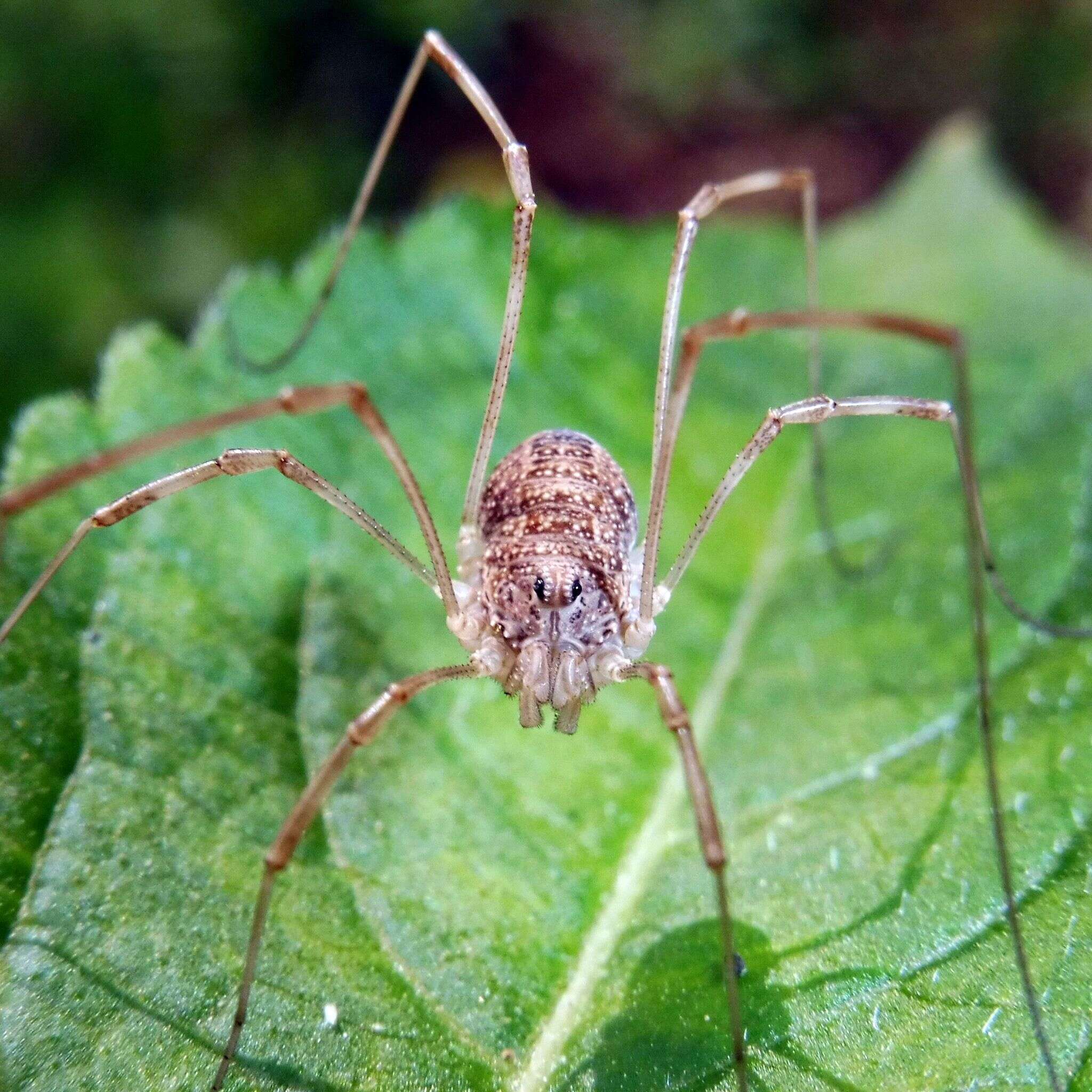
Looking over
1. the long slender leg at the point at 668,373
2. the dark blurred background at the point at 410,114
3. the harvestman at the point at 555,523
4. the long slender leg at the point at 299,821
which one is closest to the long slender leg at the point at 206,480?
the harvestman at the point at 555,523

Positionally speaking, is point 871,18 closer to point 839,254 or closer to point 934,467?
point 839,254

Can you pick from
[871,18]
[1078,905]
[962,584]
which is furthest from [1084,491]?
[871,18]

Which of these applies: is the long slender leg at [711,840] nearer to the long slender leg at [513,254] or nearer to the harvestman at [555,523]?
the harvestman at [555,523]

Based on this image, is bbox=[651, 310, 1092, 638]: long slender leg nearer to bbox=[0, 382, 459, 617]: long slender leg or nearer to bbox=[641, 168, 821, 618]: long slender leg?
bbox=[641, 168, 821, 618]: long slender leg

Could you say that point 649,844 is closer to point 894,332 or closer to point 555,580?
point 555,580

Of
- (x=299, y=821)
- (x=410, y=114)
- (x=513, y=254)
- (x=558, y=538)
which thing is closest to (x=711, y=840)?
(x=299, y=821)

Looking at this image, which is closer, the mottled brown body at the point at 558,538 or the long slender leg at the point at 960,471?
the long slender leg at the point at 960,471

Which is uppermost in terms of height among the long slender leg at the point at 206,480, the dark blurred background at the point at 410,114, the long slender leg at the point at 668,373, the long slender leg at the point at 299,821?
the dark blurred background at the point at 410,114
